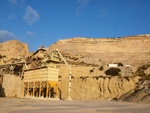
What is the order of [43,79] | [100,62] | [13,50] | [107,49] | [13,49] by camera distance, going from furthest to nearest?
[107,49]
[13,49]
[13,50]
[100,62]
[43,79]

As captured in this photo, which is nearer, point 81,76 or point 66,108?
point 66,108

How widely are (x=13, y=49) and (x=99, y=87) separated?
60.4 meters

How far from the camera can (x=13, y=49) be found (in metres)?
83.8

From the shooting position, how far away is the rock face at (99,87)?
3341cm

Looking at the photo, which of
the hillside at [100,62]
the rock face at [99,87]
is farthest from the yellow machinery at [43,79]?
the hillside at [100,62]

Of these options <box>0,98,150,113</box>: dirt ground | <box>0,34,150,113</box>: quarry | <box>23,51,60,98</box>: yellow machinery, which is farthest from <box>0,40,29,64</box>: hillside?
<box>0,98,150,113</box>: dirt ground

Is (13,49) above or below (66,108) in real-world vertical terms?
above

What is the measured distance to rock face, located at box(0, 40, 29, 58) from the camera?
82.2m

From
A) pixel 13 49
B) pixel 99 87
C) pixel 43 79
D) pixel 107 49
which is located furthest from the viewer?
pixel 107 49

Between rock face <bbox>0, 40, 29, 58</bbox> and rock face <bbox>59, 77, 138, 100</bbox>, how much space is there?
1989 inches

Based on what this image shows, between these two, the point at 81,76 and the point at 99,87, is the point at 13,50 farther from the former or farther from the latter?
the point at 99,87

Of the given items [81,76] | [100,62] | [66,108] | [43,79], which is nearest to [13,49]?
[100,62]

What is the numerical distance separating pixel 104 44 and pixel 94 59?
762 inches

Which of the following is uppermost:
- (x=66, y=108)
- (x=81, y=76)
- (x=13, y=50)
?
(x=13, y=50)
